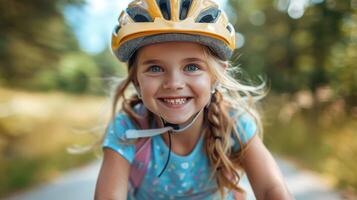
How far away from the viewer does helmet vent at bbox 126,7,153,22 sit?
222cm

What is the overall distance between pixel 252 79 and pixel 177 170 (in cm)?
220

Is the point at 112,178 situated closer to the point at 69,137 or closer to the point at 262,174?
the point at 262,174

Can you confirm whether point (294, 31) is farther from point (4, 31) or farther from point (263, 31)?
point (4, 31)

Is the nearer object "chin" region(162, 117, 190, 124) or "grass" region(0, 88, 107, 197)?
"chin" region(162, 117, 190, 124)

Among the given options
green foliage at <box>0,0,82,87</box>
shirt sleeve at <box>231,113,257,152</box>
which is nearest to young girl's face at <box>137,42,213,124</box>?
shirt sleeve at <box>231,113,257,152</box>

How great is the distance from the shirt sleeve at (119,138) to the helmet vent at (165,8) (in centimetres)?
66

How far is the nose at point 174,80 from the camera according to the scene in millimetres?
2117

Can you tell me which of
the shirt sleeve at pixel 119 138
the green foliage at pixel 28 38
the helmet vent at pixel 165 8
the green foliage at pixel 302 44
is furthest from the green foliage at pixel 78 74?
the helmet vent at pixel 165 8

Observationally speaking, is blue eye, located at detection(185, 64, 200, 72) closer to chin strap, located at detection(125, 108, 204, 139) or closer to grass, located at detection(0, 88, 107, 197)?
chin strap, located at detection(125, 108, 204, 139)

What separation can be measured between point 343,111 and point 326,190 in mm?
1433

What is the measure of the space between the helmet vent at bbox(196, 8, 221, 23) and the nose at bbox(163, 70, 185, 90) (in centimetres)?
30

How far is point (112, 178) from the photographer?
2246 millimetres

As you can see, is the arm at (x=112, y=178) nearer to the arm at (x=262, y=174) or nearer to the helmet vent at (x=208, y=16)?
the arm at (x=262, y=174)

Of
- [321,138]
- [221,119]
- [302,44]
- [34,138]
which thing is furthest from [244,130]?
[302,44]
